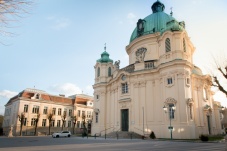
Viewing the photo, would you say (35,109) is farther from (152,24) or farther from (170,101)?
(170,101)

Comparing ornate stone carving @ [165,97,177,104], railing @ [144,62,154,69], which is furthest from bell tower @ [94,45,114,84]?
ornate stone carving @ [165,97,177,104]

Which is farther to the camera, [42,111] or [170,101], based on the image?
[42,111]

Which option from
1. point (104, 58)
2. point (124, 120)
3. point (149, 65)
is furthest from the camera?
point (104, 58)

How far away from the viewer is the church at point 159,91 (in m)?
29.7

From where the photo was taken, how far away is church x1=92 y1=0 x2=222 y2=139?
29672 millimetres

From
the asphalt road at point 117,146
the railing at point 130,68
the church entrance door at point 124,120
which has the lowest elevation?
the asphalt road at point 117,146

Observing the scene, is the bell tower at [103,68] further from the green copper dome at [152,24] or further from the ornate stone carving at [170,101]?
the ornate stone carving at [170,101]

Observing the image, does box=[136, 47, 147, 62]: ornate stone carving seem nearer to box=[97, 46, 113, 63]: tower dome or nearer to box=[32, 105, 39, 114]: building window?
box=[97, 46, 113, 63]: tower dome

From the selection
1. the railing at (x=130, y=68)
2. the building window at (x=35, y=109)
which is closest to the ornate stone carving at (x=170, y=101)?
the railing at (x=130, y=68)

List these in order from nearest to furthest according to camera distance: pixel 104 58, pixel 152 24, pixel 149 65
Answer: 1. pixel 149 65
2. pixel 152 24
3. pixel 104 58

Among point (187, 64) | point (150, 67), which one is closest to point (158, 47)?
point (150, 67)

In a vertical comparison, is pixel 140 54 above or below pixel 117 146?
above

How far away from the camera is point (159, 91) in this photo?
33.3 metres

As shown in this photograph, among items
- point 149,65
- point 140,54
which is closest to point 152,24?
point 140,54
